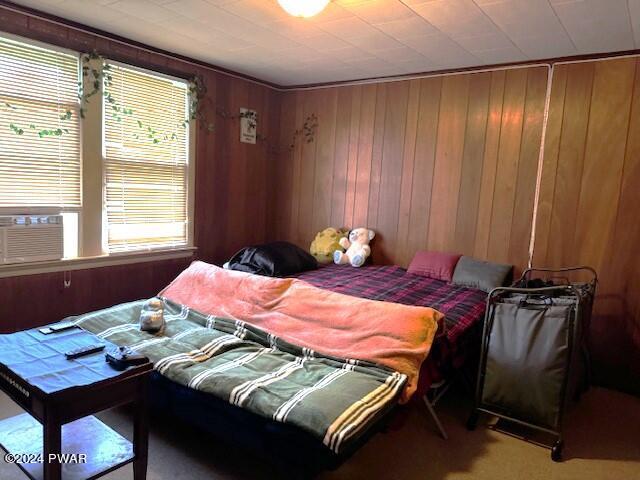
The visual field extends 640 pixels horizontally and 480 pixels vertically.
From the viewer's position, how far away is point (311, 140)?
14.5ft

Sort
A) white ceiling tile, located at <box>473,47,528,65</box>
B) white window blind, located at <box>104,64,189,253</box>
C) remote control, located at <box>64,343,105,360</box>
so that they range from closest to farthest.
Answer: remote control, located at <box>64,343,105,360</box>
white ceiling tile, located at <box>473,47,528,65</box>
white window blind, located at <box>104,64,189,253</box>

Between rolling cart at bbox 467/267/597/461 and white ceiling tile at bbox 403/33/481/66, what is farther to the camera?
white ceiling tile at bbox 403/33/481/66

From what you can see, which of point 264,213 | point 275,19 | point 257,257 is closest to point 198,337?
point 257,257

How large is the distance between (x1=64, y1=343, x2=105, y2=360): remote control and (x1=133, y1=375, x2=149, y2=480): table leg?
11.1 inches

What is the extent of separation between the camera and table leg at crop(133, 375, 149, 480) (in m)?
1.77

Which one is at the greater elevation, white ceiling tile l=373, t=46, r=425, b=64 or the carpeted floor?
white ceiling tile l=373, t=46, r=425, b=64

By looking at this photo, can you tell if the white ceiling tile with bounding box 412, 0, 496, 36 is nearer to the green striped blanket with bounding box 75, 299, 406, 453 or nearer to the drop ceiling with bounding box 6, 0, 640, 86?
the drop ceiling with bounding box 6, 0, 640, 86

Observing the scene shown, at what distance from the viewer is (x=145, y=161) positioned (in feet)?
11.4

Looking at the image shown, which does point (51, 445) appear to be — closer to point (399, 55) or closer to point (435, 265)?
point (435, 265)

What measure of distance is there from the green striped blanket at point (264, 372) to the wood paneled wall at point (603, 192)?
198 cm

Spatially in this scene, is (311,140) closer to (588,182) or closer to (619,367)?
(588,182)

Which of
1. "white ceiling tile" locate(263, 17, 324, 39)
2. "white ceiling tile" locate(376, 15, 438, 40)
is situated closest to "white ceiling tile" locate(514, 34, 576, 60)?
"white ceiling tile" locate(376, 15, 438, 40)

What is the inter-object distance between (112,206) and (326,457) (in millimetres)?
2480

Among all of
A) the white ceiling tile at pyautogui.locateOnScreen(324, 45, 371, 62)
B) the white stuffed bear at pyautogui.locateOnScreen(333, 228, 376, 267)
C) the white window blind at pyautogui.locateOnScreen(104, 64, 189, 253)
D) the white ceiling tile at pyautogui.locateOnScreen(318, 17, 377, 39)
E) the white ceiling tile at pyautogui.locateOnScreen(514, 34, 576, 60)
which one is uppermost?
the white ceiling tile at pyautogui.locateOnScreen(514, 34, 576, 60)
